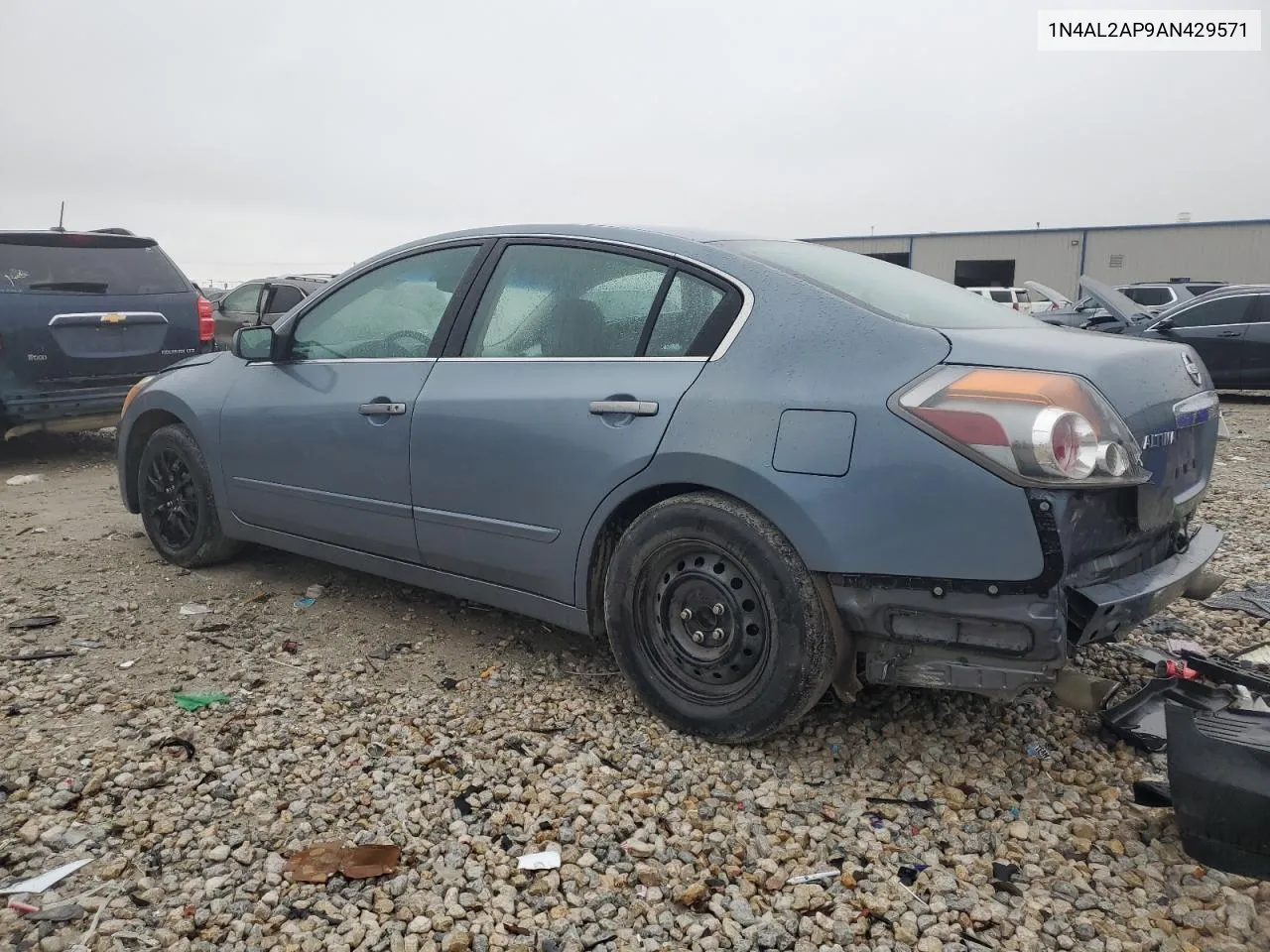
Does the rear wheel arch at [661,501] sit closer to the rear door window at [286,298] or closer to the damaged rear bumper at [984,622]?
the damaged rear bumper at [984,622]

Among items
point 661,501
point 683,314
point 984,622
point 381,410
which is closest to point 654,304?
point 683,314

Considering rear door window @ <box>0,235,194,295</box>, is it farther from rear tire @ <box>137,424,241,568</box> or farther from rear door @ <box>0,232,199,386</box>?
rear tire @ <box>137,424,241,568</box>

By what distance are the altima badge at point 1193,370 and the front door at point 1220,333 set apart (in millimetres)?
11082

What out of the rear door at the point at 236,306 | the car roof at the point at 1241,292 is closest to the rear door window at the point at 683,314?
the car roof at the point at 1241,292

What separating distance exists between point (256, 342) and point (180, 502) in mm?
1065

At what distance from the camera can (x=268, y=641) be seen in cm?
391

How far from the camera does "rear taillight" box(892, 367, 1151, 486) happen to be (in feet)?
7.86

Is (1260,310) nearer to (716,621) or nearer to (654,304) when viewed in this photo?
(654,304)

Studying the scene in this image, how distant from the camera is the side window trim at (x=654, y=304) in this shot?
9.76ft

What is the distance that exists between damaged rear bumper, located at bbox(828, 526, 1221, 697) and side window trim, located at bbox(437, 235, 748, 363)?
843 mm

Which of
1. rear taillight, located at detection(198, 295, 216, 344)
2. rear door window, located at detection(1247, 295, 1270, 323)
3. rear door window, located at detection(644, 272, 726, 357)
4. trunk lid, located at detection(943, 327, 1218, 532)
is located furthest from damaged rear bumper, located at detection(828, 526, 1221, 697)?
rear door window, located at detection(1247, 295, 1270, 323)

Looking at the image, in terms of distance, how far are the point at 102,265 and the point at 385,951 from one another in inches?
275

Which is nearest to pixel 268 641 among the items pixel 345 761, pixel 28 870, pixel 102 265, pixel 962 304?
pixel 345 761

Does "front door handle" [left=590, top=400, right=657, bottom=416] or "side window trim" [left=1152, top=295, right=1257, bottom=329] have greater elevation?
"side window trim" [left=1152, top=295, right=1257, bottom=329]
